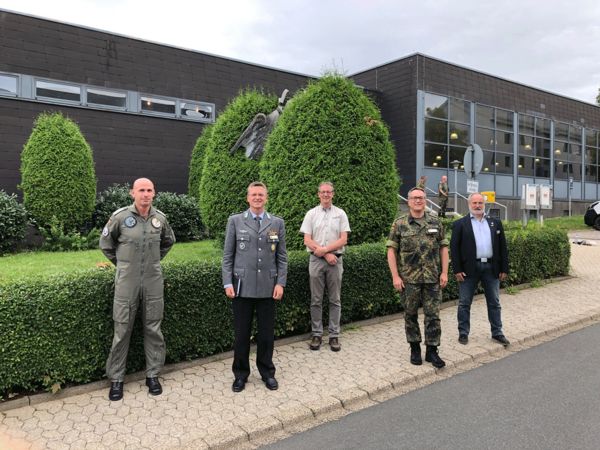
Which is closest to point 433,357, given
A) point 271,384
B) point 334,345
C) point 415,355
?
point 415,355

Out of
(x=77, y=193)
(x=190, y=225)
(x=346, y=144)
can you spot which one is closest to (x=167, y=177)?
(x=190, y=225)

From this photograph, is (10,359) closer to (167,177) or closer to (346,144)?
(346,144)

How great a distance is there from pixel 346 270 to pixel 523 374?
2359 millimetres

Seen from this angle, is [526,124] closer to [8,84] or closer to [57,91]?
[57,91]

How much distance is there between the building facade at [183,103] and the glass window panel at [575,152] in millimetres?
2162

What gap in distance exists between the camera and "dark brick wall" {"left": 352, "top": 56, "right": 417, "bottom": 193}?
21.0 meters

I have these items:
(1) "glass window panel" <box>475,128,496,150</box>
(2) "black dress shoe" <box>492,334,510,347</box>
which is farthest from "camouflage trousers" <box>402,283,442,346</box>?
(1) "glass window panel" <box>475,128,496,150</box>

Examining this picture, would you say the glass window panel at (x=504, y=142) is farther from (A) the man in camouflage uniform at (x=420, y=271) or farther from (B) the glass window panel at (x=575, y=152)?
(A) the man in camouflage uniform at (x=420, y=271)

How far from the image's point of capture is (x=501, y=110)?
2458cm

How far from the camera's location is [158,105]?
15656mm

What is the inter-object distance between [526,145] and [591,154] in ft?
25.8

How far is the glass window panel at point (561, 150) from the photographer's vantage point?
91.5ft

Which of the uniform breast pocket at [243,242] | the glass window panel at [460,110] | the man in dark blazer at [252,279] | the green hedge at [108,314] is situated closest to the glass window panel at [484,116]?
the glass window panel at [460,110]

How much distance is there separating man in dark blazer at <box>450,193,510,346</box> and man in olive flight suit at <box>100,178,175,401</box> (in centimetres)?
356
